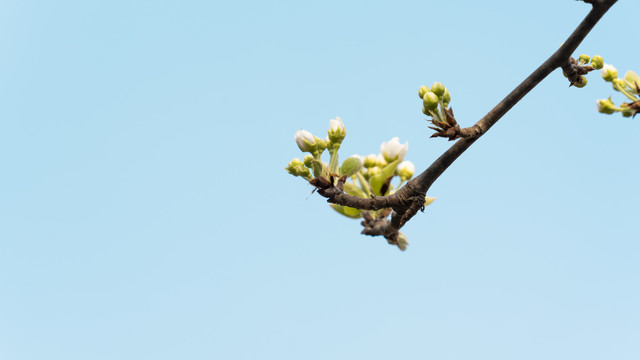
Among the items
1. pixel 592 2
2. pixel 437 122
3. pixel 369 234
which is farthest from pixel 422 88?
pixel 369 234

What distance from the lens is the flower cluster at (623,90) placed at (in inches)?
94.1

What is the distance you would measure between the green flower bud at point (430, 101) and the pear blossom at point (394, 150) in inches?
34.5

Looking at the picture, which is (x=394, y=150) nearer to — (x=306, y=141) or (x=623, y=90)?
(x=306, y=141)

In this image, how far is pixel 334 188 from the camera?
2.59 metres

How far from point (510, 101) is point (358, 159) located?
82cm

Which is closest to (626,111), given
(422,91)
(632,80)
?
(632,80)

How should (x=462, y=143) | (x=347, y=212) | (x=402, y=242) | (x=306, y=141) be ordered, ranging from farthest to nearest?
(x=402, y=242) → (x=347, y=212) → (x=306, y=141) → (x=462, y=143)

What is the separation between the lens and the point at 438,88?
2.40 m

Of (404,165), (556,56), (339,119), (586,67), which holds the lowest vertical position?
(556,56)

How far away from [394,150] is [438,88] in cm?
90

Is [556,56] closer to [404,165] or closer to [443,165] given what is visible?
[443,165]

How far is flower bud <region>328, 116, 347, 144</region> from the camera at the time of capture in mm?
2688

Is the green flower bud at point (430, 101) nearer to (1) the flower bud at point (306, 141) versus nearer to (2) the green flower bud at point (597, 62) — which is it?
(1) the flower bud at point (306, 141)

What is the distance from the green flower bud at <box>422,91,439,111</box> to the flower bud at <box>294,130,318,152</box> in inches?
22.5
